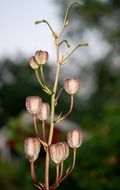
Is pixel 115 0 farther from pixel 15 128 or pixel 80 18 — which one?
pixel 15 128

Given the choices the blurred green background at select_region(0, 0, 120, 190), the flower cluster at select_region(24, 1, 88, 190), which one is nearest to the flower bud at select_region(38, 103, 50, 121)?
the flower cluster at select_region(24, 1, 88, 190)

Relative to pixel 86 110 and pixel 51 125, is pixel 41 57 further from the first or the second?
pixel 86 110

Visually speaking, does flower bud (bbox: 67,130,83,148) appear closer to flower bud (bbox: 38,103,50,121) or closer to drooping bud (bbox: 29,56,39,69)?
flower bud (bbox: 38,103,50,121)

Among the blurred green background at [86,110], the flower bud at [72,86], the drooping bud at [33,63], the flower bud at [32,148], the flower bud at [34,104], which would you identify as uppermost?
the drooping bud at [33,63]

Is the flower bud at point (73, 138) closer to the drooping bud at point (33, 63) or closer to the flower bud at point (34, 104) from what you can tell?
the flower bud at point (34, 104)

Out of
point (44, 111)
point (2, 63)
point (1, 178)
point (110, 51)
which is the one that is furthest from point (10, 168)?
point (2, 63)

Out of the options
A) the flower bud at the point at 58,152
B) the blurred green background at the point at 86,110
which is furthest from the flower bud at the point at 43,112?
the blurred green background at the point at 86,110
